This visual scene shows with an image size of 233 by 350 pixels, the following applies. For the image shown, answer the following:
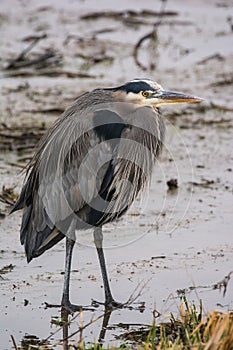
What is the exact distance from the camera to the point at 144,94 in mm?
5766

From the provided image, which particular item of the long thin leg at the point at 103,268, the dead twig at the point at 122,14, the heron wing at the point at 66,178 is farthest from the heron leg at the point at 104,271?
the dead twig at the point at 122,14

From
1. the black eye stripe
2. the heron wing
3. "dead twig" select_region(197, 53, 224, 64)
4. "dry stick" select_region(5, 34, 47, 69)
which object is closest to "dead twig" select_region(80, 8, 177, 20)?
"dead twig" select_region(197, 53, 224, 64)

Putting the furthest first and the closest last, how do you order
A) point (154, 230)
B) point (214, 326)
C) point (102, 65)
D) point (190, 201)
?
point (102, 65) < point (190, 201) < point (154, 230) < point (214, 326)

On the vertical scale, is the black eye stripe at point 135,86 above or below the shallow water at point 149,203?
above

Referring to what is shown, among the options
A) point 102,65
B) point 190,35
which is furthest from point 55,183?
point 190,35

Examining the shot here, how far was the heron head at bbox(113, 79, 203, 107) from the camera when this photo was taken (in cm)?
573

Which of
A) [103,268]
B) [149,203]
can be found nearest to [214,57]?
[149,203]

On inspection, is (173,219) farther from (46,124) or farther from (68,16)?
(68,16)

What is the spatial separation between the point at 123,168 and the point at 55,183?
1.51 ft

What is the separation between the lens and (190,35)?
1403 cm

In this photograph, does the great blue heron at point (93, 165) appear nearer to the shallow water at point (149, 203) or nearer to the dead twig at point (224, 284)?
the shallow water at point (149, 203)

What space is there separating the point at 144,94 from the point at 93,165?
0.55 m

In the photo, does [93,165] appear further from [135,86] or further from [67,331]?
[67,331]

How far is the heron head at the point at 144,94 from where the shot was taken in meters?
5.73
